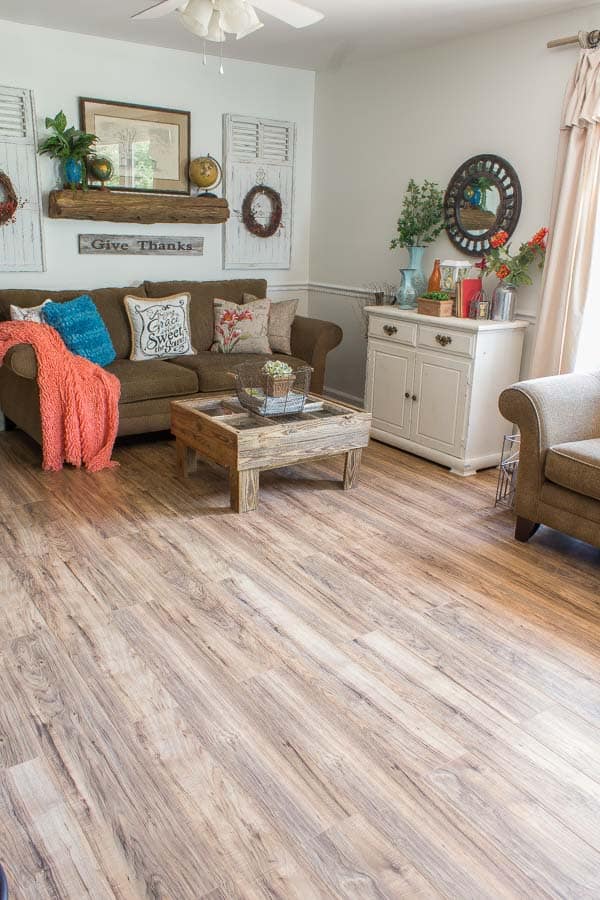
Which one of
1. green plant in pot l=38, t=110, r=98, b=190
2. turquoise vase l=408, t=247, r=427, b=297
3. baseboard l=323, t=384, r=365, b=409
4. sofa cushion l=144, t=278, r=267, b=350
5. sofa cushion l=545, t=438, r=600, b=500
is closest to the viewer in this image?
sofa cushion l=545, t=438, r=600, b=500

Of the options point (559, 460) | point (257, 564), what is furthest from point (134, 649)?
point (559, 460)

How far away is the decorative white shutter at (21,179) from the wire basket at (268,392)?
1.89 metres

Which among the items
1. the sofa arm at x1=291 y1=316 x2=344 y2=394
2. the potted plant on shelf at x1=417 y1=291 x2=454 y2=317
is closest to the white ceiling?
the potted plant on shelf at x1=417 y1=291 x2=454 y2=317

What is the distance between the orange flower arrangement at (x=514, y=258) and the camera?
163 inches

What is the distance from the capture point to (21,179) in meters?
4.68

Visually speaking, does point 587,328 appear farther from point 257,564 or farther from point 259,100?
point 259,100

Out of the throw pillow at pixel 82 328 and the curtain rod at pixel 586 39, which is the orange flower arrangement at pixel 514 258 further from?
the throw pillow at pixel 82 328

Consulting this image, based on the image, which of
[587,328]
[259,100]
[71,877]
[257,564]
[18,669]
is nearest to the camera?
[71,877]

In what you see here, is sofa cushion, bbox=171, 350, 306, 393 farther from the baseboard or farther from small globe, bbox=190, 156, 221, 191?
small globe, bbox=190, 156, 221, 191

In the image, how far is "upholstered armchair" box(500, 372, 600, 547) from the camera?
3078 millimetres

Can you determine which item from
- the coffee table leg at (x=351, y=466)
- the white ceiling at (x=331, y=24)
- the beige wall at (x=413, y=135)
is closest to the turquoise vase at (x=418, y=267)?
the beige wall at (x=413, y=135)

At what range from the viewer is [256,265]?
580 cm

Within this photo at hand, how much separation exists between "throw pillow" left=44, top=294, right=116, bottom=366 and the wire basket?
1.07 metres

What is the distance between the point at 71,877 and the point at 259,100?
17.1ft
